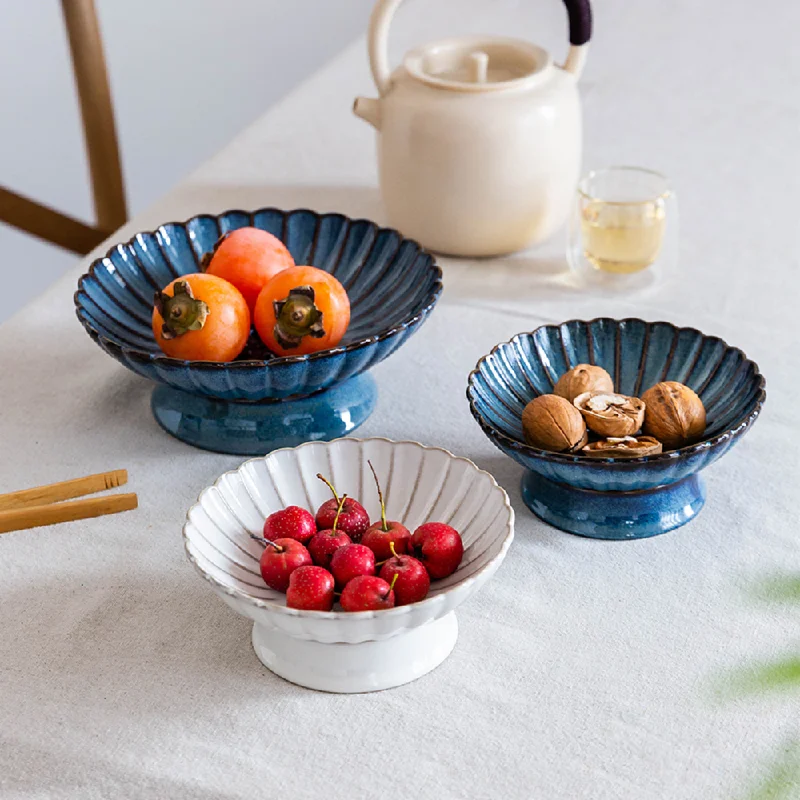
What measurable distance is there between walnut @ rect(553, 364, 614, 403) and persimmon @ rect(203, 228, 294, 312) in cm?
21

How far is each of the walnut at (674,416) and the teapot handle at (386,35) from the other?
0.41 m

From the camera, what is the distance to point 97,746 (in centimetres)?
54

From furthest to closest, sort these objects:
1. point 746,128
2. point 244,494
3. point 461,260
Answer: point 746,128
point 461,260
point 244,494

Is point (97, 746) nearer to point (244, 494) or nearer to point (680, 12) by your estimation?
point (244, 494)

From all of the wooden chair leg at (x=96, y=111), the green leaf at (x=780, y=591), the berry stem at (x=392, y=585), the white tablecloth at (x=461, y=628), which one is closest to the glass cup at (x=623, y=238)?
the white tablecloth at (x=461, y=628)

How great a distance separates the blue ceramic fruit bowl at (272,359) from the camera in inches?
27.7

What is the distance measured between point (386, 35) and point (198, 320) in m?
0.37

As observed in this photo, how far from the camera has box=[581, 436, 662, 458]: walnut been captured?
65cm

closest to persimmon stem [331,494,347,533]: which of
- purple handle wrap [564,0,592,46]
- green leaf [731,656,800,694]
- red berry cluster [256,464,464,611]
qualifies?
red berry cluster [256,464,464,611]

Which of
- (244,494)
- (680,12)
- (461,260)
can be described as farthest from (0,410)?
(680,12)

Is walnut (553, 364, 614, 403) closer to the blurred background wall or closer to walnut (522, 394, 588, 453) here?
walnut (522, 394, 588, 453)

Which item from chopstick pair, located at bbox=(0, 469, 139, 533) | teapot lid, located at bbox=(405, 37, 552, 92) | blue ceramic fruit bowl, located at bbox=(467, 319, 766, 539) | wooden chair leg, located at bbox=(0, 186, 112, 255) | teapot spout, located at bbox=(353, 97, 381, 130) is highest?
teapot lid, located at bbox=(405, 37, 552, 92)

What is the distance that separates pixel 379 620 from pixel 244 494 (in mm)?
143

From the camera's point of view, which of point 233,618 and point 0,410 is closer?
point 233,618
